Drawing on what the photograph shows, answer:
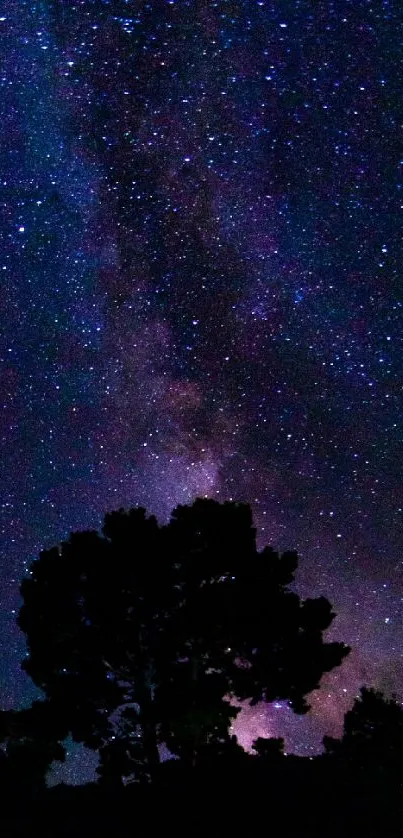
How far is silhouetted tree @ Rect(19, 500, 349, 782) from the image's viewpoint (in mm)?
18938

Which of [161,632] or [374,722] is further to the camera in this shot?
[374,722]

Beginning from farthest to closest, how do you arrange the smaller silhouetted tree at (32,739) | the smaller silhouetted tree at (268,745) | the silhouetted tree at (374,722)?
the silhouetted tree at (374,722) → the smaller silhouetted tree at (268,745) → the smaller silhouetted tree at (32,739)

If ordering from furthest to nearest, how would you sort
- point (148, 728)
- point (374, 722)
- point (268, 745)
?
point (374, 722) → point (268, 745) → point (148, 728)

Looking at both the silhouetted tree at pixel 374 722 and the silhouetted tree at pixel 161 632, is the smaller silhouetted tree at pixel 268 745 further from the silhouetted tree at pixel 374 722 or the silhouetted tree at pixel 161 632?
the silhouetted tree at pixel 374 722

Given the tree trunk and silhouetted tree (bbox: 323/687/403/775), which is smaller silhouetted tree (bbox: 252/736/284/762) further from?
silhouetted tree (bbox: 323/687/403/775)

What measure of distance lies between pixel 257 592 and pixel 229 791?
6.24 metres

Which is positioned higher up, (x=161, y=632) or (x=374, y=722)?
(x=161, y=632)

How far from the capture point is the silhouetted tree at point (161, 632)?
18.9 m

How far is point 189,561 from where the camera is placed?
20062 mm

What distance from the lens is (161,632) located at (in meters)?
19.4

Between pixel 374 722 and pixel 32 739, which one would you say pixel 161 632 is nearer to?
pixel 32 739

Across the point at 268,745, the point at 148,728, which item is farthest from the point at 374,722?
the point at 148,728

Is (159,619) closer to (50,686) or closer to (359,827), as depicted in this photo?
(50,686)

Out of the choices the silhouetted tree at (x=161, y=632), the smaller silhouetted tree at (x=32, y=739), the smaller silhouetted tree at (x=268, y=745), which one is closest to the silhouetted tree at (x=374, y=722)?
the smaller silhouetted tree at (x=268, y=745)
